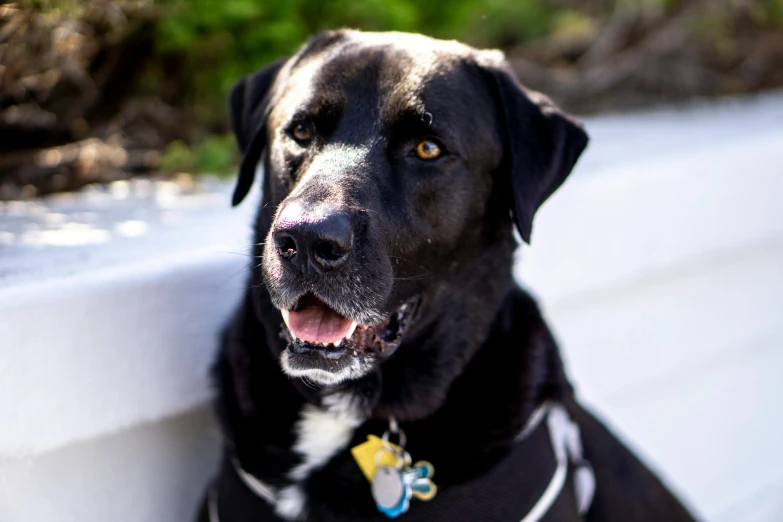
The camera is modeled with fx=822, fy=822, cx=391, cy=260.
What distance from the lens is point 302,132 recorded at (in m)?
2.18

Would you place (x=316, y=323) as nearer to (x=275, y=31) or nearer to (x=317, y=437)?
(x=317, y=437)

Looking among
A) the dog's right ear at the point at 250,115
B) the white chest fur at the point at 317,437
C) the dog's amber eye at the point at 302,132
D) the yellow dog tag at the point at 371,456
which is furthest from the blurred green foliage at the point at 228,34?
the yellow dog tag at the point at 371,456

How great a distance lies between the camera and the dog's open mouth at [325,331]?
194 cm

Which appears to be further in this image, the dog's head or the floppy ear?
the floppy ear

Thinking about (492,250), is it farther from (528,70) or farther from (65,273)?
(528,70)

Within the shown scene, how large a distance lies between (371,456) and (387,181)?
2.28 ft

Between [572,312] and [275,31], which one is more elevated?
[275,31]

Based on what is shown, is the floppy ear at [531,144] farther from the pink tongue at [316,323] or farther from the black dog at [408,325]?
the pink tongue at [316,323]

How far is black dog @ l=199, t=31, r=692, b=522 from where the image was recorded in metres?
1.99

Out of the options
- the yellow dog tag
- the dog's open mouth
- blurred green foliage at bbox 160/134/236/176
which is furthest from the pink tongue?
blurred green foliage at bbox 160/134/236/176

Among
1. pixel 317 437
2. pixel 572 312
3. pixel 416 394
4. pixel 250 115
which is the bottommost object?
pixel 572 312

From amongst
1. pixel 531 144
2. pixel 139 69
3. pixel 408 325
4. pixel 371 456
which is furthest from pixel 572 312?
pixel 139 69

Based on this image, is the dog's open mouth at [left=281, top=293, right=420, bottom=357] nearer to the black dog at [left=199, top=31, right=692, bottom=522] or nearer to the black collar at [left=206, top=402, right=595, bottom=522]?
the black dog at [left=199, top=31, right=692, bottom=522]

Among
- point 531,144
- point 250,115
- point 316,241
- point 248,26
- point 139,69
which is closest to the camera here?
point 316,241
